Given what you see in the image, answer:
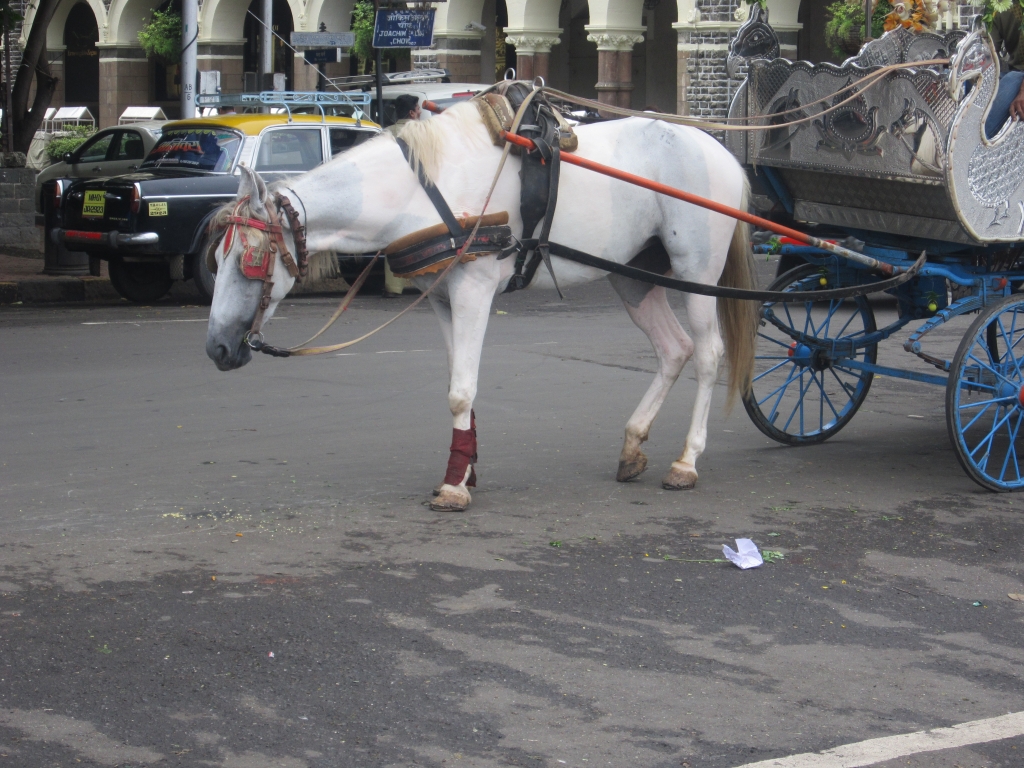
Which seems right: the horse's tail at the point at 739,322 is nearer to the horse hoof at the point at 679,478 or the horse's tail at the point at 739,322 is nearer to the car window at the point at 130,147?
the horse hoof at the point at 679,478

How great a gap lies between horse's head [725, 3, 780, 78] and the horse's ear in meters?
3.13

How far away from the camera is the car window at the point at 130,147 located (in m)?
19.2

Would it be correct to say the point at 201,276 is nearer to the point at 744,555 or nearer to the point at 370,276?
the point at 370,276

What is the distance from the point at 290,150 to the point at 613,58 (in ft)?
58.1

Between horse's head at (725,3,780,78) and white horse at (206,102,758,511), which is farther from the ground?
horse's head at (725,3,780,78)

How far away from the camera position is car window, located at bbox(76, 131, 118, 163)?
19531 mm

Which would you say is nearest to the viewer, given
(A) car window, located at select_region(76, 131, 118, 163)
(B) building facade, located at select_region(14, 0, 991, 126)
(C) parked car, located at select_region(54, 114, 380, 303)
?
(C) parked car, located at select_region(54, 114, 380, 303)

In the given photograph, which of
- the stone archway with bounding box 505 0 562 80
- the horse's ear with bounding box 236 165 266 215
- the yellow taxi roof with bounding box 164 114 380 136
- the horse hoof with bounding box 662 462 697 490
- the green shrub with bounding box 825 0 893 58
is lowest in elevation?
the horse hoof with bounding box 662 462 697 490

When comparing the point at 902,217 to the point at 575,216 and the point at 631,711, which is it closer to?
the point at 575,216

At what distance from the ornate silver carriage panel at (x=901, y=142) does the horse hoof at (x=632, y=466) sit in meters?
1.71

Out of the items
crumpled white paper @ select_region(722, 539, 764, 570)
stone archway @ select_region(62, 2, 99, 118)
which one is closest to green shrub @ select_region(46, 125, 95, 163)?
stone archway @ select_region(62, 2, 99, 118)

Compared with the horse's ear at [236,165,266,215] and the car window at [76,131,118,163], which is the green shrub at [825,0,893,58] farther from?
the horse's ear at [236,165,266,215]

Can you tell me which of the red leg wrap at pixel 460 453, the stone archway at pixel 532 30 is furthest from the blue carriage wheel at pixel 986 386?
the stone archway at pixel 532 30

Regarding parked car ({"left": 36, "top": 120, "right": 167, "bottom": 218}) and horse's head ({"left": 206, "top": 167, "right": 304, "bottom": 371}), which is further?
parked car ({"left": 36, "top": 120, "right": 167, "bottom": 218})
